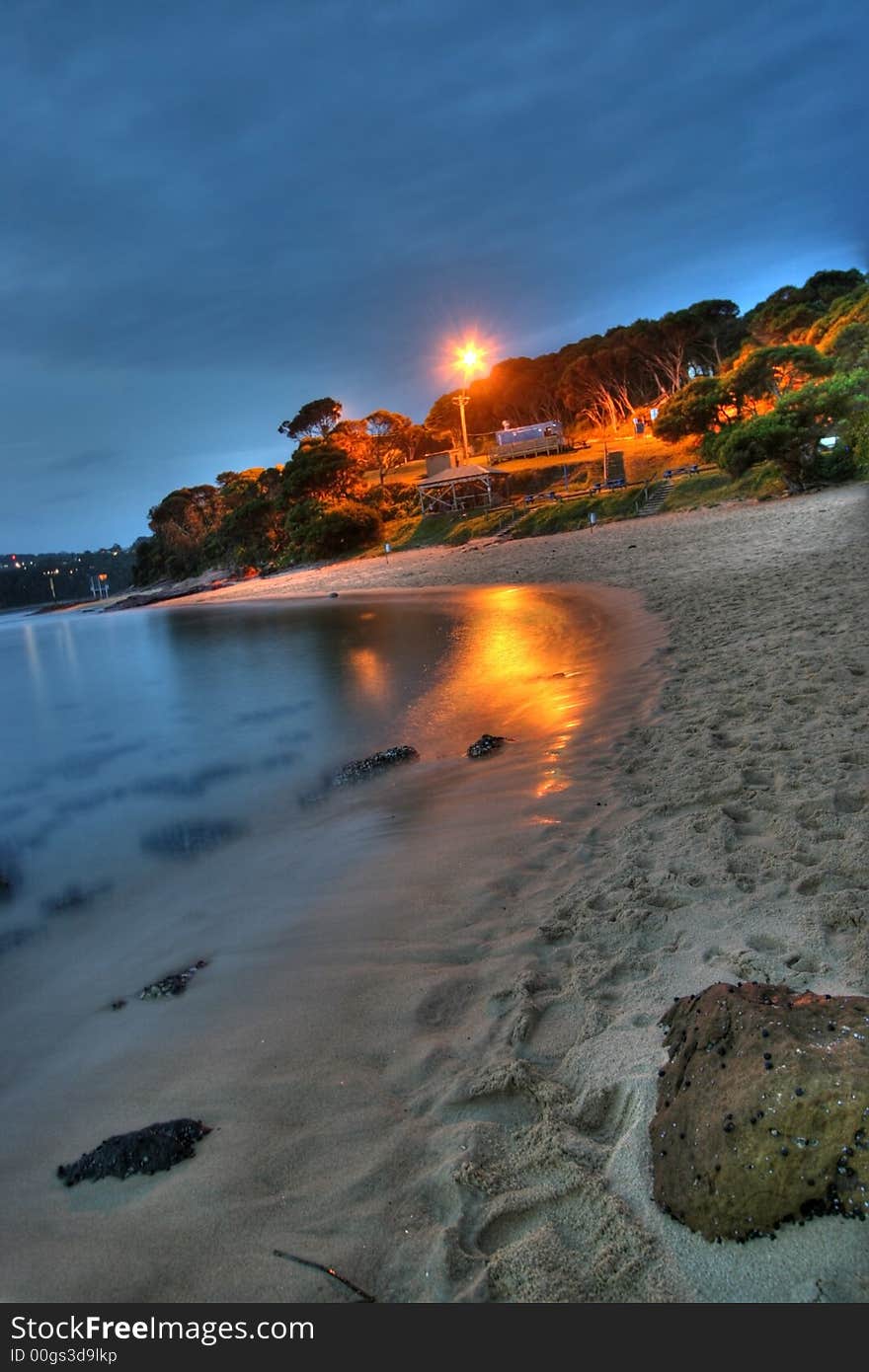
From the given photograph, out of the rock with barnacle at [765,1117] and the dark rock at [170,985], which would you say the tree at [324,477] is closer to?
the dark rock at [170,985]

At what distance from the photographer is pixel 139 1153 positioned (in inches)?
104

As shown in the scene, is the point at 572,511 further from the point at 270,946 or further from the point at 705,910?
the point at 705,910

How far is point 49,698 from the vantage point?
20.8m

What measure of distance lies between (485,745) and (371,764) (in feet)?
4.42

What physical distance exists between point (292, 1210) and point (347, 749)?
7047mm

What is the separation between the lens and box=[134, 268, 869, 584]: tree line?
2427 cm

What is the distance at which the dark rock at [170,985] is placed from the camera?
3.94 metres

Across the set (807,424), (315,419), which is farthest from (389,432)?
(807,424)

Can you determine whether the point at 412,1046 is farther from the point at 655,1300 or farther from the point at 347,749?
the point at 347,749

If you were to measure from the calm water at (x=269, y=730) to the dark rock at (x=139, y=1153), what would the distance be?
2.76 m

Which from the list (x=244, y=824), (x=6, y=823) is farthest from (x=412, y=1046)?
(x=6, y=823)

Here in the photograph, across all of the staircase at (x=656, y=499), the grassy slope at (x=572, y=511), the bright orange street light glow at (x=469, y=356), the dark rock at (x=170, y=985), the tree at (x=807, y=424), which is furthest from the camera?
the bright orange street light glow at (x=469, y=356)

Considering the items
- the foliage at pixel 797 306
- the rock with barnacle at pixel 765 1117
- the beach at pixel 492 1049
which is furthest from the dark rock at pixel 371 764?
the foliage at pixel 797 306

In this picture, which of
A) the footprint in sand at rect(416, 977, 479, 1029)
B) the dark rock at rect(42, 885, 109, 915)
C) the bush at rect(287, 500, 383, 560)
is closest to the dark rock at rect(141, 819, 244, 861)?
the dark rock at rect(42, 885, 109, 915)
